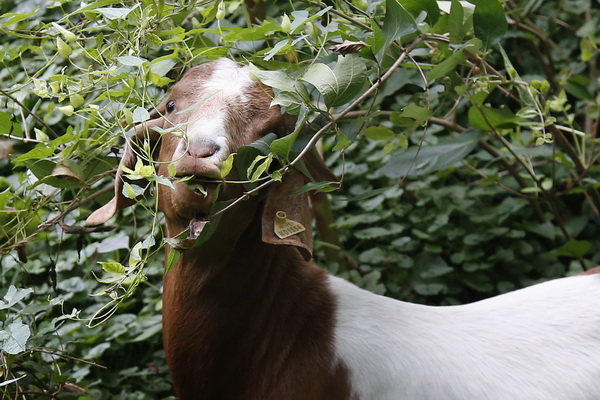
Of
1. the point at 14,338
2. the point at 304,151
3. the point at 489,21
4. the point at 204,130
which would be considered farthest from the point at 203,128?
the point at 489,21

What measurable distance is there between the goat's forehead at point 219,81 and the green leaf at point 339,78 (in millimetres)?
225

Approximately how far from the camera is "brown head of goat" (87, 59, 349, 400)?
7.66 feet

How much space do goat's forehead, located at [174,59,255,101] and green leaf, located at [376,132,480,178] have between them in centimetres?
81

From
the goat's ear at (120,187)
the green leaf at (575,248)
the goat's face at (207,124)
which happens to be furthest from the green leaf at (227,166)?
the green leaf at (575,248)

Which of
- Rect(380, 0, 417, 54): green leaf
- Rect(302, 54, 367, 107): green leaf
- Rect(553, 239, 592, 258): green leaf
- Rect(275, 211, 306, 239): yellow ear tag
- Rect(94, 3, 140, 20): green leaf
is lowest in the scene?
Rect(553, 239, 592, 258): green leaf

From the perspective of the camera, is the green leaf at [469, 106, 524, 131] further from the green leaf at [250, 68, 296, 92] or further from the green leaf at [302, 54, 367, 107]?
the green leaf at [250, 68, 296, 92]

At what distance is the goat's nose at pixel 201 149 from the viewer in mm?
2025

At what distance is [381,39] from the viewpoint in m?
2.21

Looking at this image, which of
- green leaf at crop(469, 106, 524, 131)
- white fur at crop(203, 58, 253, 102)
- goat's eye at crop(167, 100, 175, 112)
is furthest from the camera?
green leaf at crop(469, 106, 524, 131)

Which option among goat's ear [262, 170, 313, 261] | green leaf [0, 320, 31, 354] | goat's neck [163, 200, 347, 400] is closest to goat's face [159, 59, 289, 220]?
goat's ear [262, 170, 313, 261]

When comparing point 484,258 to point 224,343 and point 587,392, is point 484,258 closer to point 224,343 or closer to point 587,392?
point 587,392

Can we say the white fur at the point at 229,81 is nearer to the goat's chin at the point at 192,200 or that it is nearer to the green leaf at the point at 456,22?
the goat's chin at the point at 192,200

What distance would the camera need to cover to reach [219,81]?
7.66 feet

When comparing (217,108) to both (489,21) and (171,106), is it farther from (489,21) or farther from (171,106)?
(489,21)
